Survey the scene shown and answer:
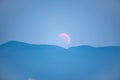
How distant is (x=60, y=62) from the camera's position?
108 centimetres

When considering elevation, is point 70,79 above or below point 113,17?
below

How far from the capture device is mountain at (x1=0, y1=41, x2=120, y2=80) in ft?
3.54

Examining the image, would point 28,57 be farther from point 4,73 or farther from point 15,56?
point 4,73

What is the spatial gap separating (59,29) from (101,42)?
27 cm

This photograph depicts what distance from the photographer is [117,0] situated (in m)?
1.24

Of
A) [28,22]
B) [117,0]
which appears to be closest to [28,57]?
[28,22]

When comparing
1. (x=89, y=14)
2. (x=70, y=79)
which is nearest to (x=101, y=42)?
(x=89, y=14)

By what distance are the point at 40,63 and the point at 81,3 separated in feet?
1.46

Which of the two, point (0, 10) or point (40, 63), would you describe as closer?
point (40, 63)

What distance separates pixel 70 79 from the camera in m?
1.10

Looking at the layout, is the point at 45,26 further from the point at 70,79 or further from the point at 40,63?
the point at 70,79

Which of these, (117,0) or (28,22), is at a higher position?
(117,0)

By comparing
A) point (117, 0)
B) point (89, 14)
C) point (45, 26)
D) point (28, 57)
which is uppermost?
point (117, 0)

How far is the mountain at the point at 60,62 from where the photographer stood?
1.08 m
